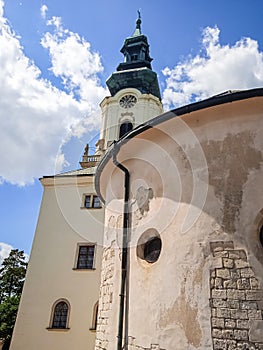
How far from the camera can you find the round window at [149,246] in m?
5.50

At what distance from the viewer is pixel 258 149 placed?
16.2ft

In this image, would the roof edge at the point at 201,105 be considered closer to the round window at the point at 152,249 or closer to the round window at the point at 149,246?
the round window at the point at 149,246

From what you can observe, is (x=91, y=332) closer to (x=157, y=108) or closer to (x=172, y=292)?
(x=172, y=292)

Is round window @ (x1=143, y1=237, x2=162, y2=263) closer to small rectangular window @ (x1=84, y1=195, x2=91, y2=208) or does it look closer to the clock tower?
small rectangular window @ (x1=84, y1=195, x2=91, y2=208)

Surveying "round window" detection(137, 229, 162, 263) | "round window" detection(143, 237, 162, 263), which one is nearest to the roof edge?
"round window" detection(137, 229, 162, 263)

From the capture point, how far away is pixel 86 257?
Result: 45.4ft

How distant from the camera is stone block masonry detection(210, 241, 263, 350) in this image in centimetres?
406

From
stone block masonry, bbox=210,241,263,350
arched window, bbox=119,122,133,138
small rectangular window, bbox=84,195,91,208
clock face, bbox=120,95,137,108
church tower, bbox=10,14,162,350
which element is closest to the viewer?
stone block masonry, bbox=210,241,263,350

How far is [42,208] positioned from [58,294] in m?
4.14

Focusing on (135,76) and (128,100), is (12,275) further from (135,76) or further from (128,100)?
(135,76)

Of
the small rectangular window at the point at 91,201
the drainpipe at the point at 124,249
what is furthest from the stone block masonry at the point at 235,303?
the small rectangular window at the point at 91,201

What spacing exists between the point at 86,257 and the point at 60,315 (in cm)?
247

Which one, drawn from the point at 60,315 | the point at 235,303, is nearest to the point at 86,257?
the point at 60,315

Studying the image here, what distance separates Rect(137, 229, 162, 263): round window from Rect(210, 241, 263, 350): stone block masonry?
119 centimetres
